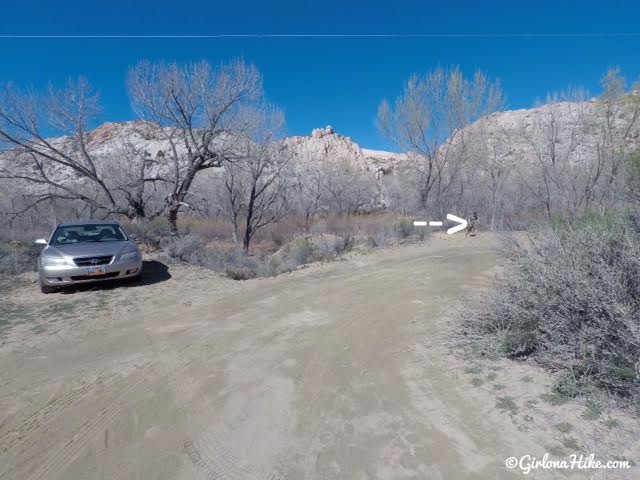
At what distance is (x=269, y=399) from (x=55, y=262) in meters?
5.95

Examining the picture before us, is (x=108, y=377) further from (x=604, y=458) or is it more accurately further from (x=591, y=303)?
(x=591, y=303)

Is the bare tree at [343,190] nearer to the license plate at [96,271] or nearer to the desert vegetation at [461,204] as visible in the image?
the desert vegetation at [461,204]

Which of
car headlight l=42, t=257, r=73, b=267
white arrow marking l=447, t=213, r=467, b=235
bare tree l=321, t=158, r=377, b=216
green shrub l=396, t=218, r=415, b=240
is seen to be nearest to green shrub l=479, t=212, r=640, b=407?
car headlight l=42, t=257, r=73, b=267

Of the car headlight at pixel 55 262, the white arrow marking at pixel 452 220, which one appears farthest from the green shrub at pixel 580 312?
the white arrow marking at pixel 452 220

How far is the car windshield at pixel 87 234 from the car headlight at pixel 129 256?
0.63 meters

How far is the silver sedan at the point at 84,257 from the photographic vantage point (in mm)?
7105

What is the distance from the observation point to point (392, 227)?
1658 cm

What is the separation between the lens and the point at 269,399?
11.0 ft

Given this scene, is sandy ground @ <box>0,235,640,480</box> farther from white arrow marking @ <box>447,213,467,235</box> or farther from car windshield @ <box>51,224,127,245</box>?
white arrow marking @ <box>447,213,467,235</box>

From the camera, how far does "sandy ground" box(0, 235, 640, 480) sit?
2.55 m

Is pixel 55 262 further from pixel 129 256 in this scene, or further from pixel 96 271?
pixel 129 256

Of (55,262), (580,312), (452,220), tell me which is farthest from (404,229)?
(580,312)

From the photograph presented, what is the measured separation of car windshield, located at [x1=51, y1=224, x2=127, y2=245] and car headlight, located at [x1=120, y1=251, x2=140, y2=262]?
2.08 ft

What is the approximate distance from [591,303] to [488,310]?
127cm
